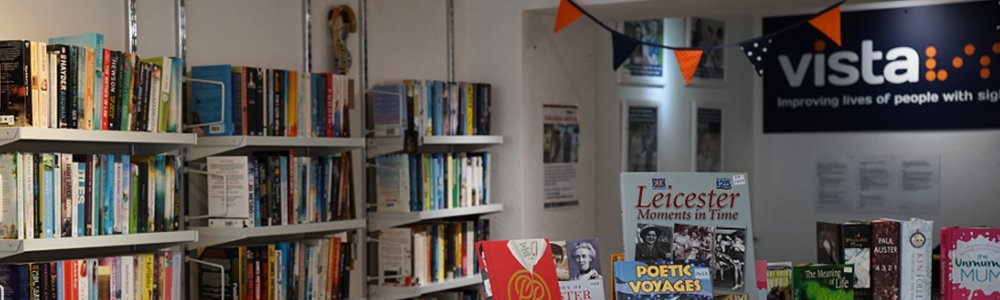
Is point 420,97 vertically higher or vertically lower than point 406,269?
higher

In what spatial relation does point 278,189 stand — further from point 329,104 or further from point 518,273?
point 518,273

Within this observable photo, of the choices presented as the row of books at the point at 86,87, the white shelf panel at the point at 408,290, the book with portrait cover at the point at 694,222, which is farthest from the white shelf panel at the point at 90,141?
the book with portrait cover at the point at 694,222

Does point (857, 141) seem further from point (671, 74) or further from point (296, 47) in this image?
point (296, 47)

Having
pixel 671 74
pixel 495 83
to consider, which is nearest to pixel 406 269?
pixel 495 83

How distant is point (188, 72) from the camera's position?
4281mm

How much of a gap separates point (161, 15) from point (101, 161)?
728 millimetres

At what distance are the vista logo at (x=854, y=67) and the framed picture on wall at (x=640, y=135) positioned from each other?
1.01 metres

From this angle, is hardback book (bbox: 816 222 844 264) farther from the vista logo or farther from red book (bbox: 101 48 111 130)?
the vista logo

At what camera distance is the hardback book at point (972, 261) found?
9.50 feet

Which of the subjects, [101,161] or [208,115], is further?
[208,115]

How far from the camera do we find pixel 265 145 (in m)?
4.29

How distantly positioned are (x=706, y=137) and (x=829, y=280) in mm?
4537

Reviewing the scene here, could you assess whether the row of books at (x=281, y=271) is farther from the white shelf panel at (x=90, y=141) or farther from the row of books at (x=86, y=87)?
the row of books at (x=86, y=87)

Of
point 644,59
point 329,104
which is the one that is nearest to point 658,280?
point 329,104
